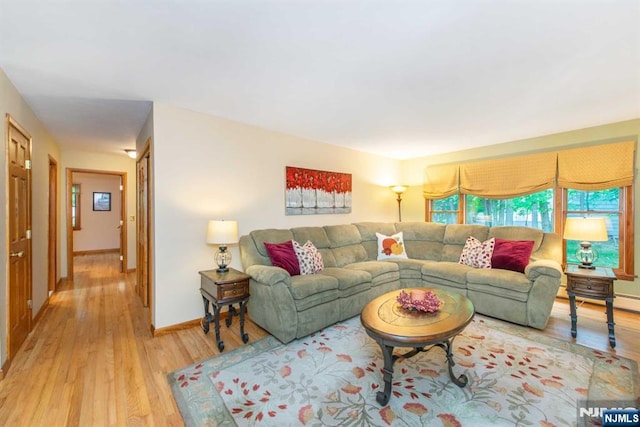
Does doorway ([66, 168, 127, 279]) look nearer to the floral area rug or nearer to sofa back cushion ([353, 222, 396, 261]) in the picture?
sofa back cushion ([353, 222, 396, 261])

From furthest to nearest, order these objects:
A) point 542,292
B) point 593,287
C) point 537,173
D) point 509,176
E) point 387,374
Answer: point 509,176, point 537,173, point 542,292, point 593,287, point 387,374

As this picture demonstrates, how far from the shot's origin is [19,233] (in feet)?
8.48

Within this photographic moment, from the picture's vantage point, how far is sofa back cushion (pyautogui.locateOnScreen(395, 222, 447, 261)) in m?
4.32

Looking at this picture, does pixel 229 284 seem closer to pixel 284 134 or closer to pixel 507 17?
pixel 284 134

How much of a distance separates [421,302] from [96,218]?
358 inches

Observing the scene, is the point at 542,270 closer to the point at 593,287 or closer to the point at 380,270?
the point at 593,287

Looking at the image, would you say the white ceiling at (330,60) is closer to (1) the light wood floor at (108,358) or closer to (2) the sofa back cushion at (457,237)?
(2) the sofa back cushion at (457,237)

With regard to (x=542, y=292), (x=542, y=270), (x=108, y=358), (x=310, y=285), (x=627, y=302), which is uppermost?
(x=542, y=270)

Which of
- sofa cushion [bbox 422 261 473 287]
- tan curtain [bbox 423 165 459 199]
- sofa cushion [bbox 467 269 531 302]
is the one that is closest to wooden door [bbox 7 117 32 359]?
sofa cushion [bbox 422 261 473 287]

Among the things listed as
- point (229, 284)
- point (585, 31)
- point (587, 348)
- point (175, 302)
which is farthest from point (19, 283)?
point (587, 348)

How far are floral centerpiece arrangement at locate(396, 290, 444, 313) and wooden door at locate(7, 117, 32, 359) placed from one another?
316 cm

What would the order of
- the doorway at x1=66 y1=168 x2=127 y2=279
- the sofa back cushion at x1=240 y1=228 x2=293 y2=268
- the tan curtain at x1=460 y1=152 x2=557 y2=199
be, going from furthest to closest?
the doorway at x1=66 y1=168 x2=127 y2=279 < the tan curtain at x1=460 y1=152 x2=557 y2=199 < the sofa back cushion at x1=240 y1=228 x2=293 y2=268

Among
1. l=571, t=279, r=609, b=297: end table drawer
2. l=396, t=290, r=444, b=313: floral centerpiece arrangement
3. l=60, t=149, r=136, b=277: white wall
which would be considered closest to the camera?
l=396, t=290, r=444, b=313: floral centerpiece arrangement

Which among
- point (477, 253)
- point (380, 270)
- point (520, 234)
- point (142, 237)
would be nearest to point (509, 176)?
point (520, 234)
